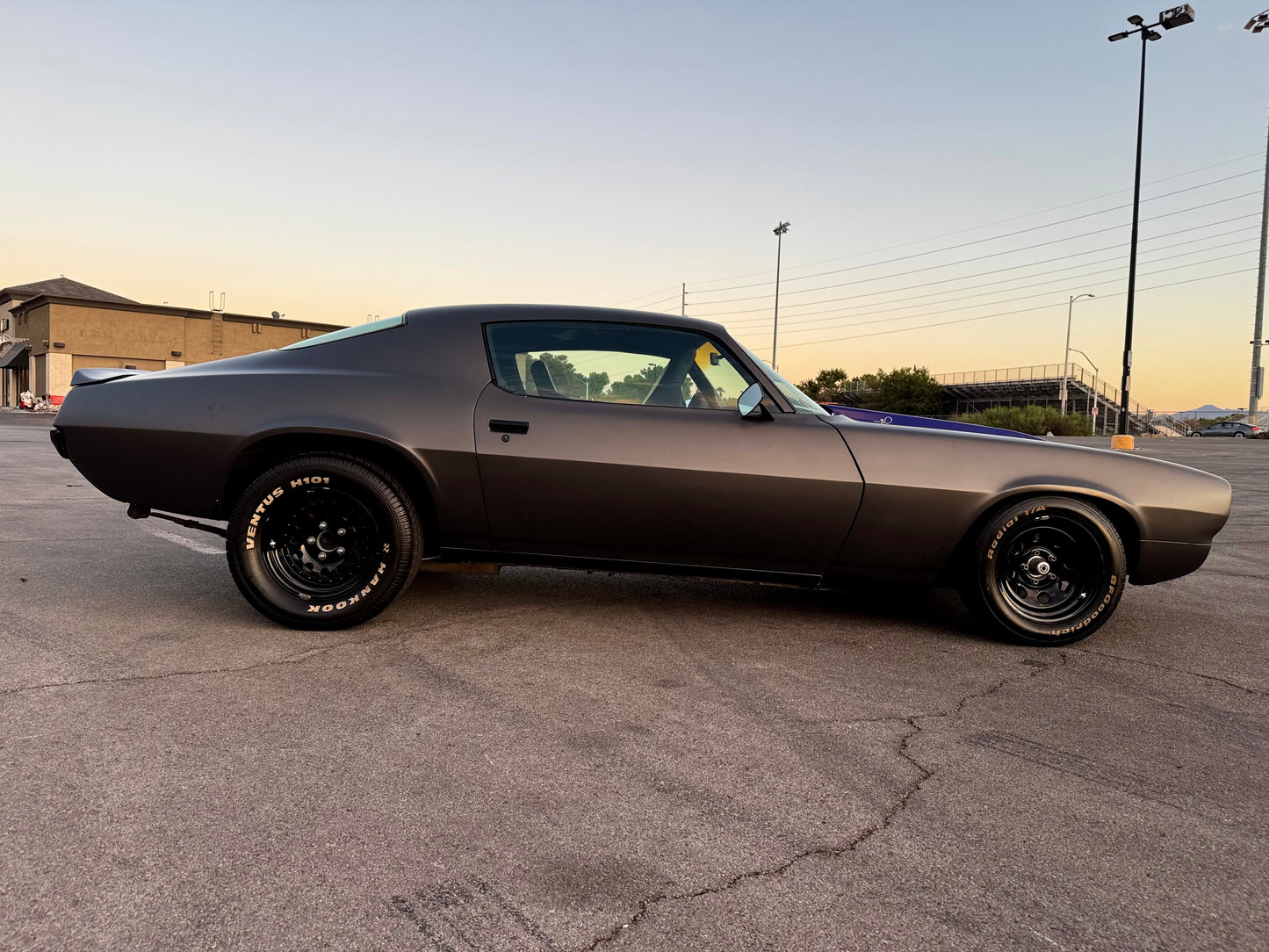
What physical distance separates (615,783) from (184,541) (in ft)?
14.9

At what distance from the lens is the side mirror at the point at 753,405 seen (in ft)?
11.4

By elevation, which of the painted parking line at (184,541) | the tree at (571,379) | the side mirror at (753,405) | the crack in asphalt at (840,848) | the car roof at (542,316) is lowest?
the crack in asphalt at (840,848)

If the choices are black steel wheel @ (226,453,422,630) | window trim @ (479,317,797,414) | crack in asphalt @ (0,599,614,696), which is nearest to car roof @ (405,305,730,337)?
window trim @ (479,317,797,414)

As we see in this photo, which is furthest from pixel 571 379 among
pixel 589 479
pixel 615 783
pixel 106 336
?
pixel 106 336

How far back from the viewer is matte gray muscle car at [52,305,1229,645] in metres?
3.44

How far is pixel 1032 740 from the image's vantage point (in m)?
2.54

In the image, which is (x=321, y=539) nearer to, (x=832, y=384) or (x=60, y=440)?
Result: (x=60, y=440)

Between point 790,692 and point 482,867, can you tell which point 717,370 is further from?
point 482,867

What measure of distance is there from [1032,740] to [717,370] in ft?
6.20

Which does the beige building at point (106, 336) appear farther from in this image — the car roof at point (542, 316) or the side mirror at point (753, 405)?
the side mirror at point (753, 405)

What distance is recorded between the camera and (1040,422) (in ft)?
131

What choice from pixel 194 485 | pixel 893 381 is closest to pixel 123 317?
pixel 194 485

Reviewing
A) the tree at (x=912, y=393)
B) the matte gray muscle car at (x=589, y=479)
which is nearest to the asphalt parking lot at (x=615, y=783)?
the matte gray muscle car at (x=589, y=479)

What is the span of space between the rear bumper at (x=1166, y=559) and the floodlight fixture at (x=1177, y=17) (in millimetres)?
27548
